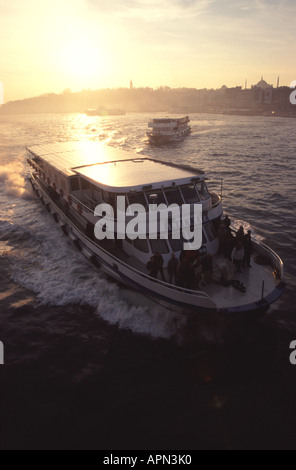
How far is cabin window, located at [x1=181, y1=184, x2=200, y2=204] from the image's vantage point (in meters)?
16.7

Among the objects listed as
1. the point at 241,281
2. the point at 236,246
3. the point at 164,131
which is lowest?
the point at 241,281

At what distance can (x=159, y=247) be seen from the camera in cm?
1521

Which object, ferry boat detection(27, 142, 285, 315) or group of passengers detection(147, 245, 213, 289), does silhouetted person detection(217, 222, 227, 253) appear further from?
group of passengers detection(147, 245, 213, 289)

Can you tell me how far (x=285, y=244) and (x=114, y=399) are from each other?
17650mm

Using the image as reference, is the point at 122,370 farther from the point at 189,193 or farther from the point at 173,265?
the point at 189,193

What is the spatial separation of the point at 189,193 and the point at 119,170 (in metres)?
5.18

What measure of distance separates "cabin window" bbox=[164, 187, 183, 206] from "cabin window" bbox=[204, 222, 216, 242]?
1.80 metres

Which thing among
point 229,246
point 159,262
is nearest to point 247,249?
point 229,246

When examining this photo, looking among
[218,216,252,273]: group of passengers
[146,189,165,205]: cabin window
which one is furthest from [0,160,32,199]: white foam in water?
[218,216,252,273]: group of passengers

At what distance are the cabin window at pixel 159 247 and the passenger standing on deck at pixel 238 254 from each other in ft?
10.2

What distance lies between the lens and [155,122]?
87.0m

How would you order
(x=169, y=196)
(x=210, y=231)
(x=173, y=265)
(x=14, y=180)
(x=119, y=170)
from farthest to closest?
1. (x=14, y=180)
2. (x=119, y=170)
3. (x=210, y=231)
4. (x=169, y=196)
5. (x=173, y=265)

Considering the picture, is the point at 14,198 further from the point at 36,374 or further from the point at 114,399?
the point at 114,399

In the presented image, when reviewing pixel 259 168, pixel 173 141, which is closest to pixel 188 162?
pixel 259 168
